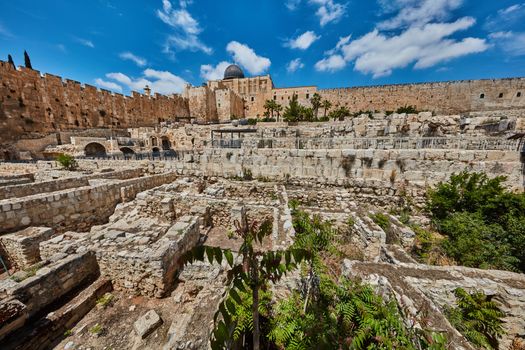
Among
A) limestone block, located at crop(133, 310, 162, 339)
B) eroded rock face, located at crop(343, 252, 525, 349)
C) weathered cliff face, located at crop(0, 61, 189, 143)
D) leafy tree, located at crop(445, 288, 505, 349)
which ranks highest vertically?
weathered cliff face, located at crop(0, 61, 189, 143)

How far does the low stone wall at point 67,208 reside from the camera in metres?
5.57

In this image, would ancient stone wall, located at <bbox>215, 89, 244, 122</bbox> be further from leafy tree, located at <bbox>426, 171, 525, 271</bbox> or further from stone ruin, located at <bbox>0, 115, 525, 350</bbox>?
leafy tree, located at <bbox>426, 171, 525, 271</bbox>

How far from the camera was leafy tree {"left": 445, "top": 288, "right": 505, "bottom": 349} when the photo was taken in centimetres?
310

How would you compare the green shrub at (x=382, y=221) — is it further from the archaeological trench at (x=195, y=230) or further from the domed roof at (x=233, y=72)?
the domed roof at (x=233, y=72)

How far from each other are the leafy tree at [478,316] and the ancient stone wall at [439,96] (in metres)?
40.0

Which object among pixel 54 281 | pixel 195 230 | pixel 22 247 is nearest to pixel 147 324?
pixel 54 281

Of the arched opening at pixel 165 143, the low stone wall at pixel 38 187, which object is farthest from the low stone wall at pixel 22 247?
the arched opening at pixel 165 143

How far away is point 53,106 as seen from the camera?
2239cm

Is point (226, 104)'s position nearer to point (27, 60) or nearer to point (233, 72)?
point (233, 72)

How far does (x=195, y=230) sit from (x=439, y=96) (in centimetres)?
4532

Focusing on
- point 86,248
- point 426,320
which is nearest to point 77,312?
point 86,248

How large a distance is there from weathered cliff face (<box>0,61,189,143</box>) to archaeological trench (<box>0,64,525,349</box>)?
9.63 m

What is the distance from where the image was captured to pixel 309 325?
7.82 feet

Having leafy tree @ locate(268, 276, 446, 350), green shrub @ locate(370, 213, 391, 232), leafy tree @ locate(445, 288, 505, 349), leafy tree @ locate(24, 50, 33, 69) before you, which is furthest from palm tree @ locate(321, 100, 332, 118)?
leafy tree @ locate(24, 50, 33, 69)
